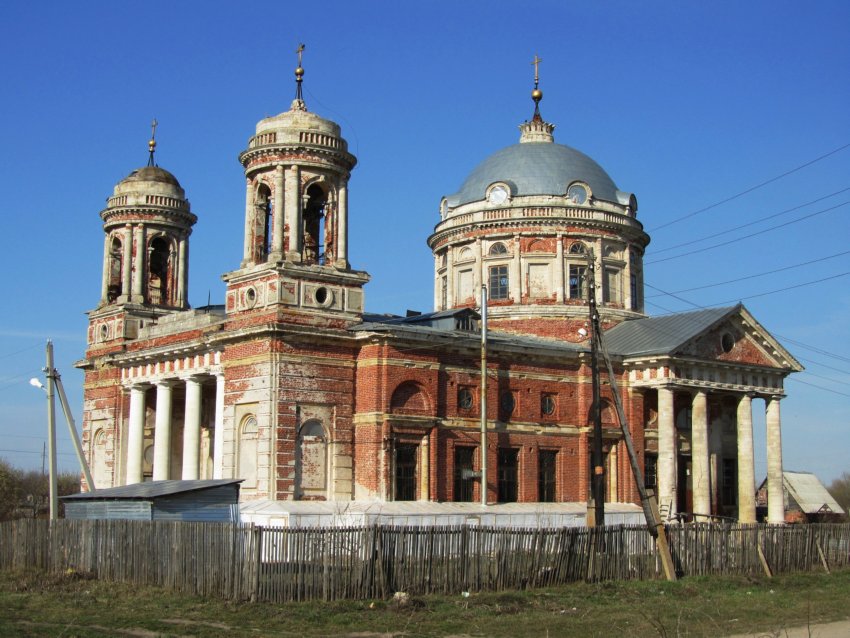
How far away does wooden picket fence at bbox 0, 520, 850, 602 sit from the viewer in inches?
968

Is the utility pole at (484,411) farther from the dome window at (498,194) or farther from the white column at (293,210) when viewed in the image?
the dome window at (498,194)

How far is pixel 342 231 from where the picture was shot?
3872cm

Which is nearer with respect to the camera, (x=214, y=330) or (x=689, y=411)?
(x=214, y=330)

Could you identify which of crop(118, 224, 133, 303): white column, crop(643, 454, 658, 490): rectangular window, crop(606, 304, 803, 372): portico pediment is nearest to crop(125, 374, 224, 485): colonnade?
crop(118, 224, 133, 303): white column

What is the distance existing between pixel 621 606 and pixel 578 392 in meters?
18.7

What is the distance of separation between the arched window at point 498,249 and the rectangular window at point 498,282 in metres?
0.66

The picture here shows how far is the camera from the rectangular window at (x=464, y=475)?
130ft

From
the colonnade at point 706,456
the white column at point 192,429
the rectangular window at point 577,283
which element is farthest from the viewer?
the rectangular window at point 577,283

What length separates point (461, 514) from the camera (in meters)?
37.5

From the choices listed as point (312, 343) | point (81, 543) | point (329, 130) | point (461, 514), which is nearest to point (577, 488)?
point (461, 514)

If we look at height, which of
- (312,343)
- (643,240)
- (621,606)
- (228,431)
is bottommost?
(621,606)

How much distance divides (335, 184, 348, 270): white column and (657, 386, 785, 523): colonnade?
13040mm

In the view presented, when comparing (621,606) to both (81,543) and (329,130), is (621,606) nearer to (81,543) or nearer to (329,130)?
(81,543)

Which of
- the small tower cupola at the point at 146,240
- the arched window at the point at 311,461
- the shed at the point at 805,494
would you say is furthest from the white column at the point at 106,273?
the shed at the point at 805,494
